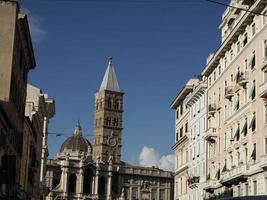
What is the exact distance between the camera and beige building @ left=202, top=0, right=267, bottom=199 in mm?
45875

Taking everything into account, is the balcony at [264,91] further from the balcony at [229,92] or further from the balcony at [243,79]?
the balcony at [229,92]

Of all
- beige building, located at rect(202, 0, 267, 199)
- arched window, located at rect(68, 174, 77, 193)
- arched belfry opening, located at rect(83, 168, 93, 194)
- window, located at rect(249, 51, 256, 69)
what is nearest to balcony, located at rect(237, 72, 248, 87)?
beige building, located at rect(202, 0, 267, 199)

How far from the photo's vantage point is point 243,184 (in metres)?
49.0

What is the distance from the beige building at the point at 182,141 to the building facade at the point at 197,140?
7.71ft

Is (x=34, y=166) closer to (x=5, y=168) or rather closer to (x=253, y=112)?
(x=253, y=112)

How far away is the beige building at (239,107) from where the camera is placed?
45875mm

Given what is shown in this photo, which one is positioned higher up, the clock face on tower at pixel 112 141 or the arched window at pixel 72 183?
the clock face on tower at pixel 112 141

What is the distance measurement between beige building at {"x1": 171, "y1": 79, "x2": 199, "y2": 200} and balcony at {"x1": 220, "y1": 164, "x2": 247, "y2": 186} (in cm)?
2200

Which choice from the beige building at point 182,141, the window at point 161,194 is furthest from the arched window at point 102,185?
the beige building at point 182,141

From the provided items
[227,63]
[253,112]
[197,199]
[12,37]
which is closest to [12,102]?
[12,37]

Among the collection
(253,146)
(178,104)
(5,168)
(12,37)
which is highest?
(178,104)

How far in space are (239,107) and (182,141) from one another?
27.9 meters

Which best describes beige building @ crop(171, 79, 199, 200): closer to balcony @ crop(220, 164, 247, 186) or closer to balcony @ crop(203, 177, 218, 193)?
balcony @ crop(203, 177, 218, 193)

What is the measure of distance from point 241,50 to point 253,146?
9.11 meters
